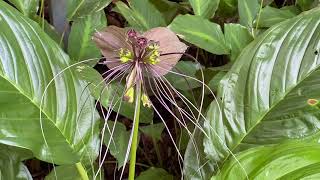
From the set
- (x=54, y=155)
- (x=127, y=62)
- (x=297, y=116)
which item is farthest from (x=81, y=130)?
(x=297, y=116)

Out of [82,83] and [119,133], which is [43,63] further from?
[119,133]

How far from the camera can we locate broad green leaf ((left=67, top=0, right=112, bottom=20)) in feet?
3.62

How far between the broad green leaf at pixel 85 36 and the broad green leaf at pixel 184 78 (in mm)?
151

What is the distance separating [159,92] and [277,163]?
0.22m

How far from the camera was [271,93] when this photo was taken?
3.18 feet

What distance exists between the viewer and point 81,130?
98cm

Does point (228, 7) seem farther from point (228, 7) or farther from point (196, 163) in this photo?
point (196, 163)

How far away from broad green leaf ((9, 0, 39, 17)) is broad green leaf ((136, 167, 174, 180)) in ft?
1.25

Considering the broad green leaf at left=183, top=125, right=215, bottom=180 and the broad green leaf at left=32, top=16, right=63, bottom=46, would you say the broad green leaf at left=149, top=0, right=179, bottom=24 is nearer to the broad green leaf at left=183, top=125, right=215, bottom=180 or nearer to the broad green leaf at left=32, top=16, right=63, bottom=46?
the broad green leaf at left=32, top=16, right=63, bottom=46

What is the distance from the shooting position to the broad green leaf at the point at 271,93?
3.13ft

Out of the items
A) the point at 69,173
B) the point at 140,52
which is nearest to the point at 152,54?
the point at 140,52

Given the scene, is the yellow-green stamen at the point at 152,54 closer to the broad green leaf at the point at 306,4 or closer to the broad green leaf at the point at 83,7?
the broad green leaf at the point at 83,7

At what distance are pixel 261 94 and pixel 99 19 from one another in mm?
353

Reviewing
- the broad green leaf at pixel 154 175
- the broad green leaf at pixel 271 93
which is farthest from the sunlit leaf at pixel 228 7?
the broad green leaf at pixel 154 175
